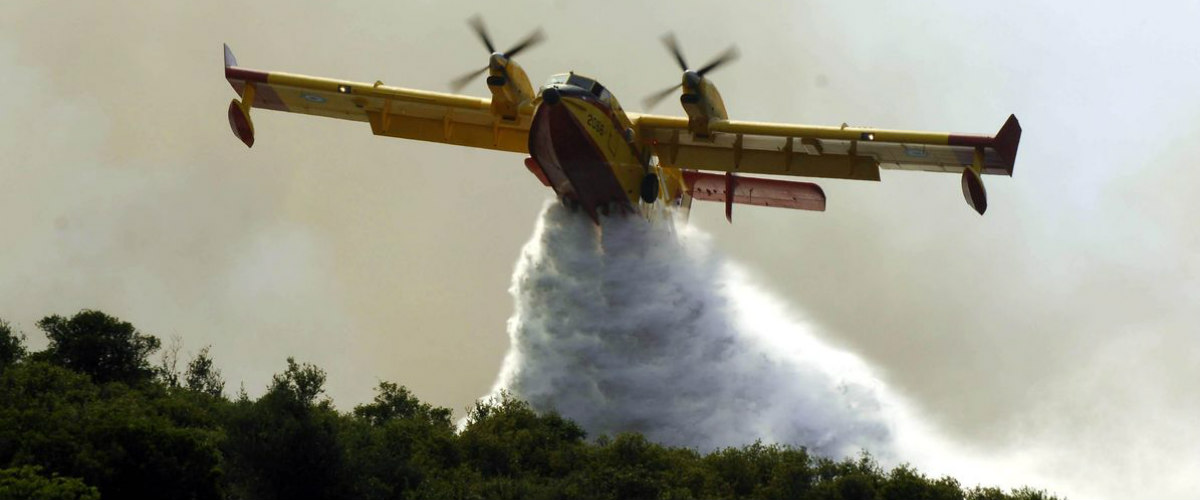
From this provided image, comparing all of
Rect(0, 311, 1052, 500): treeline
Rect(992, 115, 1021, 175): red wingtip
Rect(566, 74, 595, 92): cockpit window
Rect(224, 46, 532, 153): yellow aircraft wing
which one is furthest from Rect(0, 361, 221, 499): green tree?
Rect(992, 115, 1021, 175): red wingtip

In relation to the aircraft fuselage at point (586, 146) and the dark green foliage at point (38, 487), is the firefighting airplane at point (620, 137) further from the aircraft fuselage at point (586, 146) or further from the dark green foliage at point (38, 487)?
the dark green foliage at point (38, 487)

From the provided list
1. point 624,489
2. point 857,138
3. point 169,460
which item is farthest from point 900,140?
point 169,460

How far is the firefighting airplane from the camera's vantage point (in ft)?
115

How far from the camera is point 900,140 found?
35.7m

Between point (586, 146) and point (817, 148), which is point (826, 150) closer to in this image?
point (817, 148)

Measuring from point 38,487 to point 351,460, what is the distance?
516cm

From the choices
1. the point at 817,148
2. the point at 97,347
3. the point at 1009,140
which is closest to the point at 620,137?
the point at 817,148

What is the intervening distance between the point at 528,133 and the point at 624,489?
7.38 meters

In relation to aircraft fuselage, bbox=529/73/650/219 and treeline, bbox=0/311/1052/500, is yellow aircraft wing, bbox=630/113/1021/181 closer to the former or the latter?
aircraft fuselage, bbox=529/73/650/219

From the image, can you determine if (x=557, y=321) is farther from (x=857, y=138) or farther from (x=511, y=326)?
(x=857, y=138)

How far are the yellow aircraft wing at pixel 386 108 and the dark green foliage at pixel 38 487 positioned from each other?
370 inches

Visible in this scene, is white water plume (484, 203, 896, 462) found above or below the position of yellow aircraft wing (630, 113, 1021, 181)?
below

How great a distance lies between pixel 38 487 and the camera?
30.7 m

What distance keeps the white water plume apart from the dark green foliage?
34.3ft
